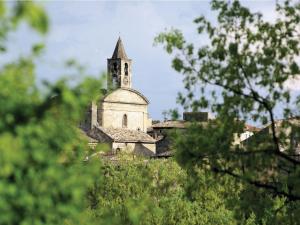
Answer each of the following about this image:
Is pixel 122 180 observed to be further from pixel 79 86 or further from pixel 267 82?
pixel 79 86

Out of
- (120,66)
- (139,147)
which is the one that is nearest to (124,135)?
(139,147)

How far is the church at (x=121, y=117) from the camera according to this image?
72062mm

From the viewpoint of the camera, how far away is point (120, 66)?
92438 millimetres

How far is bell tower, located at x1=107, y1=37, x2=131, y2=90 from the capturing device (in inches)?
3644

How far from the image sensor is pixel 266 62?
35.4ft

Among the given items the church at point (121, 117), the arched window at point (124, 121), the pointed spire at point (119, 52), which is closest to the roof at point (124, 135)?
the church at point (121, 117)

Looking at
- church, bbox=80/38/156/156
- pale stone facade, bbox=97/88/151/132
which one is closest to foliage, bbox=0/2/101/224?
church, bbox=80/38/156/156

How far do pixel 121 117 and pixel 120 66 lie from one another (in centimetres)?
950

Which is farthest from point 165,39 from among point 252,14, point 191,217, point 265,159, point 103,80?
point 191,217

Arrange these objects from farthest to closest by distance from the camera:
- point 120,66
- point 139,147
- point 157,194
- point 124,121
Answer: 1. point 120,66
2. point 124,121
3. point 139,147
4. point 157,194

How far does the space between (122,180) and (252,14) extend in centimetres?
2894

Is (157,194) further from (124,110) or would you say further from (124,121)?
(124,121)

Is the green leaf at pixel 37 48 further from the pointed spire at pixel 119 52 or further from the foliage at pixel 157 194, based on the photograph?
the pointed spire at pixel 119 52

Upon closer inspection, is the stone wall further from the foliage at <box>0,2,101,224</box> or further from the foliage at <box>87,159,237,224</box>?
the foliage at <box>0,2,101,224</box>
